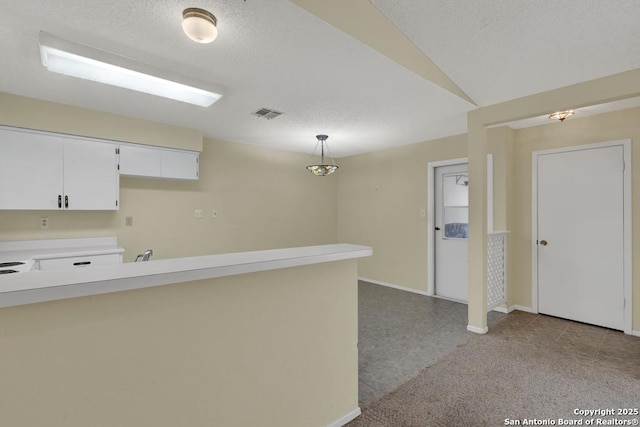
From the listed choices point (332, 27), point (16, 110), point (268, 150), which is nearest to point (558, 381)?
point (332, 27)

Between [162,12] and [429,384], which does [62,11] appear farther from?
[429,384]

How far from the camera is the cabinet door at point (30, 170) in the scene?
274 cm

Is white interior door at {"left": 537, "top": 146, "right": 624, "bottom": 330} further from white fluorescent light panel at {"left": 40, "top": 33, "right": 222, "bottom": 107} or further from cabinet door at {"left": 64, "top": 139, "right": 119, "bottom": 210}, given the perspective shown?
cabinet door at {"left": 64, "top": 139, "right": 119, "bottom": 210}

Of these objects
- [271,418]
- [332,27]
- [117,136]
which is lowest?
[271,418]

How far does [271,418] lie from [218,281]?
0.79 metres

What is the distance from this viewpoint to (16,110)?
274cm

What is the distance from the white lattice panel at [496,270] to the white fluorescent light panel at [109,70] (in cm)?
345

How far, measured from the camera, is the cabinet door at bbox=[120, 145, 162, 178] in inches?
132

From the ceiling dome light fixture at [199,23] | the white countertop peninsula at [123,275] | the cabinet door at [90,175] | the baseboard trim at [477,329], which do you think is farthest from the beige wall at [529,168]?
the cabinet door at [90,175]

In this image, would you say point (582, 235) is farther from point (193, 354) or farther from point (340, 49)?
point (193, 354)

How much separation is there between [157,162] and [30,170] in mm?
1120

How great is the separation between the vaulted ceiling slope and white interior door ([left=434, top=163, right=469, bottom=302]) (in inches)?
58.5

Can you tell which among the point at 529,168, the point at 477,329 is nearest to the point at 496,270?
the point at 477,329

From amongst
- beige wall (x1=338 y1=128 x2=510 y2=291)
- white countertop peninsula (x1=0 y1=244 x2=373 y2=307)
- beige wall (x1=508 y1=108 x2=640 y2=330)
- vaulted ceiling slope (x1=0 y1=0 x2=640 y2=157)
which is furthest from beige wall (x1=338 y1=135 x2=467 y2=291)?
white countertop peninsula (x1=0 y1=244 x2=373 y2=307)
